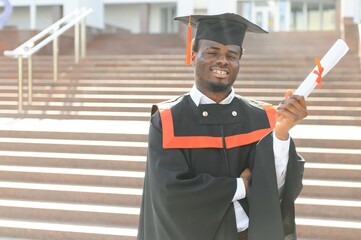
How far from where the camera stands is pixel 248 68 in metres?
8.89

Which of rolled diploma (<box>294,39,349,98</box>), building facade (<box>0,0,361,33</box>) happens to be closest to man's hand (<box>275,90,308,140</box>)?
rolled diploma (<box>294,39,349,98</box>)

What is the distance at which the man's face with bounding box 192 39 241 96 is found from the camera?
6.66ft

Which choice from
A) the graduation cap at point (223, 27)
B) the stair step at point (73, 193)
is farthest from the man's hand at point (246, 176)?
the stair step at point (73, 193)

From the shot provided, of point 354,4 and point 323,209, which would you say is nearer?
point 323,209

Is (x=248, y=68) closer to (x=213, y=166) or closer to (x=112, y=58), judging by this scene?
(x=112, y=58)

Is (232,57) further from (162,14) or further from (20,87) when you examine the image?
(162,14)

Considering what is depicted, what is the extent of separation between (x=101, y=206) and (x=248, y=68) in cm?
490

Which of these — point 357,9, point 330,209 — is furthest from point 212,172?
point 357,9

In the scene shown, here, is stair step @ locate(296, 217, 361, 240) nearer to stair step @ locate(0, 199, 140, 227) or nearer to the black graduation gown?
stair step @ locate(0, 199, 140, 227)

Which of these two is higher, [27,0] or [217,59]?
[27,0]

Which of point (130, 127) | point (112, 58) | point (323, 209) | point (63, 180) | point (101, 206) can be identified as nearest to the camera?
point (323, 209)

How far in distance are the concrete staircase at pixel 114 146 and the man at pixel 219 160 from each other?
2.37 metres

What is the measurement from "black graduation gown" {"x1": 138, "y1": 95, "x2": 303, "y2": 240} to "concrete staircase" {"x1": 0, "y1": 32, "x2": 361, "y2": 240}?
7.77ft

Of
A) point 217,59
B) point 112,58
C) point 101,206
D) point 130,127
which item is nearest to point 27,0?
point 112,58
